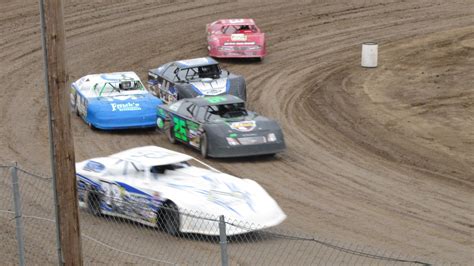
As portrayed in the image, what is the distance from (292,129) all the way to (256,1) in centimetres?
1564

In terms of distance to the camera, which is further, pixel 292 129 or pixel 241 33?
pixel 241 33

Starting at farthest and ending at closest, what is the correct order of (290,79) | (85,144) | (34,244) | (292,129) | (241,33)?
(241,33), (290,79), (292,129), (85,144), (34,244)

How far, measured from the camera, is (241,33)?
3038cm

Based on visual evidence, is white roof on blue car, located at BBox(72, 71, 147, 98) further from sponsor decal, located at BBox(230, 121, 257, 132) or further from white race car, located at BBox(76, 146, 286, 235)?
white race car, located at BBox(76, 146, 286, 235)

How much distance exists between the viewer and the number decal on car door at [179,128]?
69.1 feet

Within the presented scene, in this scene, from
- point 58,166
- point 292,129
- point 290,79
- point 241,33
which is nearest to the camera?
point 58,166

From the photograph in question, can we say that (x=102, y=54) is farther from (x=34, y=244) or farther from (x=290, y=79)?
(x=34, y=244)

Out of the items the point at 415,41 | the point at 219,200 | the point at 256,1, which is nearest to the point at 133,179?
the point at 219,200

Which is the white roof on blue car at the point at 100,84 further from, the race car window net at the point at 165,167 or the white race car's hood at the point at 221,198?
the white race car's hood at the point at 221,198

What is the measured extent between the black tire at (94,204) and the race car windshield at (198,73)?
9179mm

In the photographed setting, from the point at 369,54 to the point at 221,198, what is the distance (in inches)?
628

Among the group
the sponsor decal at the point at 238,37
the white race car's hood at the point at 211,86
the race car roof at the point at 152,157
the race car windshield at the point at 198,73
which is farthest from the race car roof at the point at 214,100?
the sponsor decal at the point at 238,37

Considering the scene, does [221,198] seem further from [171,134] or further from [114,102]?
[114,102]

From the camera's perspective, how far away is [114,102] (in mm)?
22438
